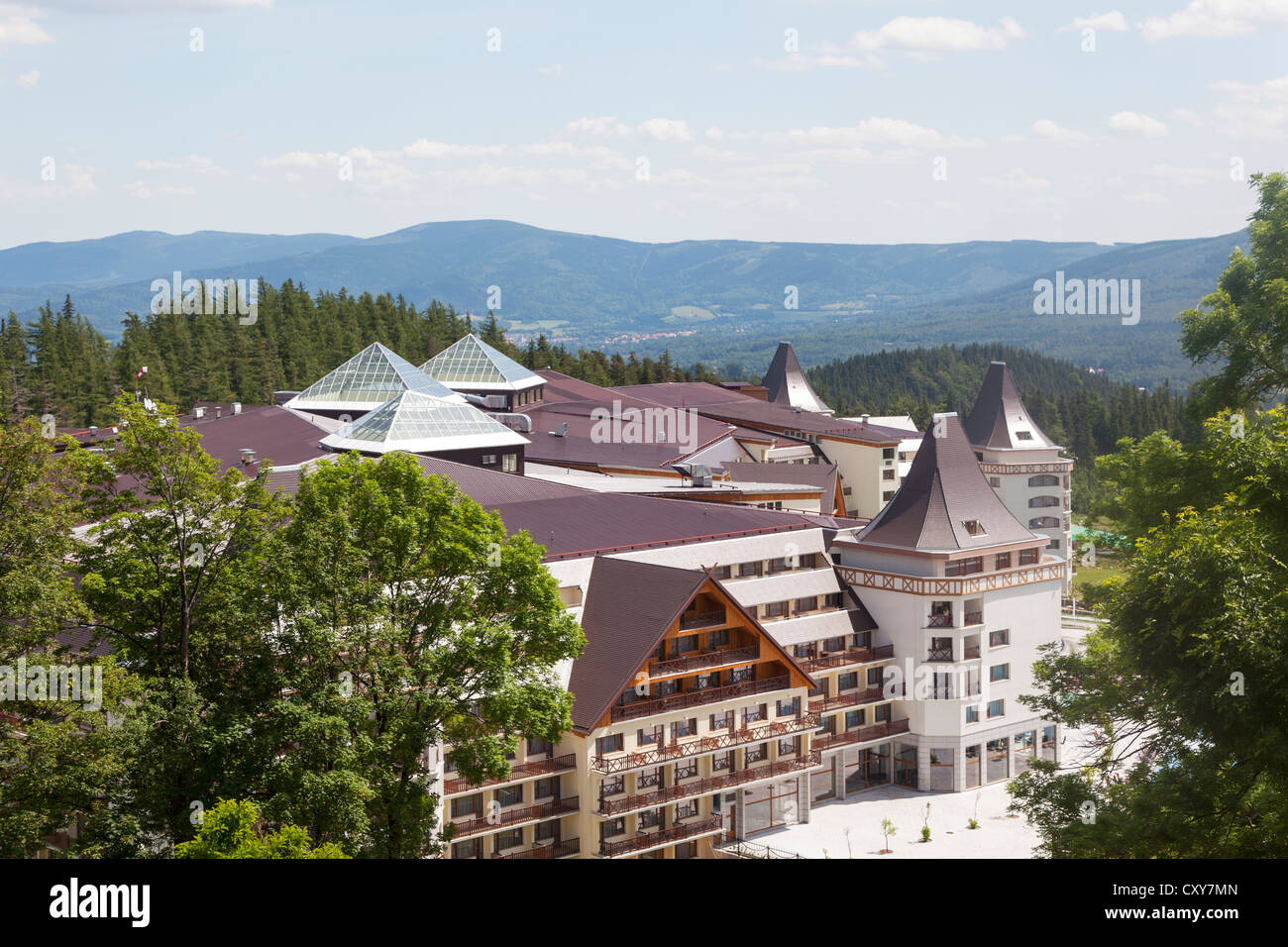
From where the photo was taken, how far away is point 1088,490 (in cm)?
18112

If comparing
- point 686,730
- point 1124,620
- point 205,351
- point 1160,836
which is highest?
point 205,351

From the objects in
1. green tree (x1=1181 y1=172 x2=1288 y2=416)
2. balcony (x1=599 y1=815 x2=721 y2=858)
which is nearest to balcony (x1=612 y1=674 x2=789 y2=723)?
balcony (x1=599 y1=815 x2=721 y2=858)

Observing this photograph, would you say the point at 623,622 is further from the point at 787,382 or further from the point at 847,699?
the point at 787,382

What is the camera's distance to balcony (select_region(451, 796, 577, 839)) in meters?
47.3

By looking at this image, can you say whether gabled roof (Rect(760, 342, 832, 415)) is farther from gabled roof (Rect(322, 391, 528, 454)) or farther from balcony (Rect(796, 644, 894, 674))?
balcony (Rect(796, 644, 894, 674))

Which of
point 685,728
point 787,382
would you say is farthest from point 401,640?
point 787,382

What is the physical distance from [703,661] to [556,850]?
9.59 m

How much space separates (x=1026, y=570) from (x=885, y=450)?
46.0m

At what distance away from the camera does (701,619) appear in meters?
54.2

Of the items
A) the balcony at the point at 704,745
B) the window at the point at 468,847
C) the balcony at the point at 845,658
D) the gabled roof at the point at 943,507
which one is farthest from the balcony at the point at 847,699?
the window at the point at 468,847

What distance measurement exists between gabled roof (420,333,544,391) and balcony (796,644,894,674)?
5865 centimetres

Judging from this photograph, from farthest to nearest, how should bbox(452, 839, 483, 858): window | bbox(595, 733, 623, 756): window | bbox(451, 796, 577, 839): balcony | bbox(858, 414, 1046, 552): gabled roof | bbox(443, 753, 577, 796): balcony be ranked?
1. bbox(858, 414, 1046, 552): gabled roof
2. bbox(595, 733, 623, 756): window
3. bbox(452, 839, 483, 858): window
4. bbox(451, 796, 577, 839): balcony
5. bbox(443, 753, 577, 796): balcony
